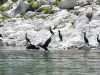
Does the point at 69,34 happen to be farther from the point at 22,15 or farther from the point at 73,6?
the point at 22,15

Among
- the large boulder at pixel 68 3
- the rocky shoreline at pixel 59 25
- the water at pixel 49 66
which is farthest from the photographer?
the large boulder at pixel 68 3

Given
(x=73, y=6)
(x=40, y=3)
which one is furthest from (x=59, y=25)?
(x=40, y=3)

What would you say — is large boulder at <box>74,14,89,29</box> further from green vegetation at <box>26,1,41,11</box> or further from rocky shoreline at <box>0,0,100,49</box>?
green vegetation at <box>26,1,41,11</box>

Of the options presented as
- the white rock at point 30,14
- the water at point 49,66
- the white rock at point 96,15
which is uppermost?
the water at point 49,66

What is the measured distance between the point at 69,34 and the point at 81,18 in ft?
14.8

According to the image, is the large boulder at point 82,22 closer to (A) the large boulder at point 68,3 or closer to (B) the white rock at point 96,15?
(B) the white rock at point 96,15

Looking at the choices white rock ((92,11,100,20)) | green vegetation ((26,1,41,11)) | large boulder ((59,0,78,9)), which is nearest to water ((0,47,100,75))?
white rock ((92,11,100,20))

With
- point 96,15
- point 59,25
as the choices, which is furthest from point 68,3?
point 96,15

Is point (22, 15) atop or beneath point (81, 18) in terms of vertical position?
beneath

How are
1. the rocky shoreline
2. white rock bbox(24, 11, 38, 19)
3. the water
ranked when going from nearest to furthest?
1. the water
2. the rocky shoreline
3. white rock bbox(24, 11, 38, 19)

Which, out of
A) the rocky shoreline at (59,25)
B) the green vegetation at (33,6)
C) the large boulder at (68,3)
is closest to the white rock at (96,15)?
the rocky shoreline at (59,25)

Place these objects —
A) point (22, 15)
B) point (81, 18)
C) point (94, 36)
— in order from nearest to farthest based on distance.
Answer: point (94, 36)
point (81, 18)
point (22, 15)

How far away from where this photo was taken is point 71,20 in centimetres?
4459

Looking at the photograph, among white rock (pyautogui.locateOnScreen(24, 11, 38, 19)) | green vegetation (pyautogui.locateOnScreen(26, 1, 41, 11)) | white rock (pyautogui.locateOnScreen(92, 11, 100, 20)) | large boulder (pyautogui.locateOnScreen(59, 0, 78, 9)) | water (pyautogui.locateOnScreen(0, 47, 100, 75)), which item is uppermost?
water (pyautogui.locateOnScreen(0, 47, 100, 75))
